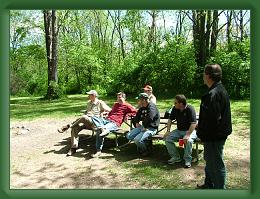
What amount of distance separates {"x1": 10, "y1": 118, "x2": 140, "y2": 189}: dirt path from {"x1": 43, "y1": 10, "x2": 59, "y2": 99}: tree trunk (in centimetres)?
1234

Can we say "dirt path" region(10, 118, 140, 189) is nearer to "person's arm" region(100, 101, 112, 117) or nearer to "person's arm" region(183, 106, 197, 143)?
"person's arm" region(100, 101, 112, 117)

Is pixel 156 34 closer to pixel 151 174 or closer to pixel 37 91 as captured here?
pixel 37 91

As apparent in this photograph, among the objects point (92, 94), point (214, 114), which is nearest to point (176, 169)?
point (214, 114)

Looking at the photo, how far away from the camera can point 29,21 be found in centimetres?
2792

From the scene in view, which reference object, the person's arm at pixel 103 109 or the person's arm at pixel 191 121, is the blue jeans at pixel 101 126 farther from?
the person's arm at pixel 191 121

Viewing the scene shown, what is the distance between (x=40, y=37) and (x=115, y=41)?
845 centimetres

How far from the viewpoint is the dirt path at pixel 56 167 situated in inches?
237

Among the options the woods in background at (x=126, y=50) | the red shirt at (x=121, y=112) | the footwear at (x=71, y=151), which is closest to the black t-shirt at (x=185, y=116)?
the red shirt at (x=121, y=112)

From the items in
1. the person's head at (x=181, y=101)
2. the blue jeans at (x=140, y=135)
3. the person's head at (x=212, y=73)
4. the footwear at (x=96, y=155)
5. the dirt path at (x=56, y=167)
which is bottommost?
the dirt path at (x=56, y=167)

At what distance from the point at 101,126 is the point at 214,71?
365 cm

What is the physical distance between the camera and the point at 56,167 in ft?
22.6
